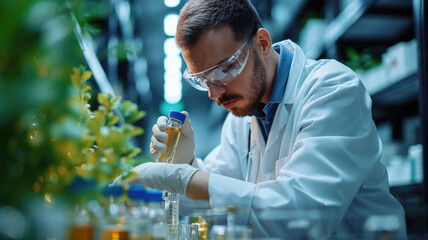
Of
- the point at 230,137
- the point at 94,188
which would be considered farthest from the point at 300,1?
Result: the point at 94,188

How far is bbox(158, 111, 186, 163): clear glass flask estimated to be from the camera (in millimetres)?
1562

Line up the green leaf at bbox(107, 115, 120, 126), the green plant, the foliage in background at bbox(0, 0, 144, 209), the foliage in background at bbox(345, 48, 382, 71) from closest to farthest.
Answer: the foliage in background at bbox(0, 0, 144, 209), the green plant, the green leaf at bbox(107, 115, 120, 126), the foliage in background at bbox(345, 48, 382, 71)

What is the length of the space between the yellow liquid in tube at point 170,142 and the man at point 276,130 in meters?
0.03

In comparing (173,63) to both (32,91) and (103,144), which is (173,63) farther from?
(32,91)

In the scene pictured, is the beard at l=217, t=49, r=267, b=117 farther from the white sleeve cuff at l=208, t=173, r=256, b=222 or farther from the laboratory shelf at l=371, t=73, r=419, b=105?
the laboratory shelf at l=371, t=73, r=419, b=105

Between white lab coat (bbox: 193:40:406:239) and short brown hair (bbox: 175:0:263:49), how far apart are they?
29 cm

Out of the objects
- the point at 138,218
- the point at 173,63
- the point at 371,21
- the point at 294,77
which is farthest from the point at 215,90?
the point at 173,63

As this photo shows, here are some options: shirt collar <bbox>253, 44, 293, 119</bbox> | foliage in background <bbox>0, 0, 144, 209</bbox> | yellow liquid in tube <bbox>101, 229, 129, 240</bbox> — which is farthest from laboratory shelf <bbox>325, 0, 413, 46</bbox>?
foliage in background <bbox>0, 0, 144, 209</bbox>

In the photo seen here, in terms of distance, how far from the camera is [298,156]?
140cm

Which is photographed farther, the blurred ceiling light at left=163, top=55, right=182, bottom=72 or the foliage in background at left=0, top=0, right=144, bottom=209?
the blurred ceiling light at left=163, top=55, right=182, bottom=72

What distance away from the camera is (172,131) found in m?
1.61

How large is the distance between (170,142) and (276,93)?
0.50m

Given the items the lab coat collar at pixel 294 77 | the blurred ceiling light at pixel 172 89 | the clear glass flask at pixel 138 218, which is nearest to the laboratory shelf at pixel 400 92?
the lab coat collar at pixel 294 77

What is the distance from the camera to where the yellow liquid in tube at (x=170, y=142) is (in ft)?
5.28
